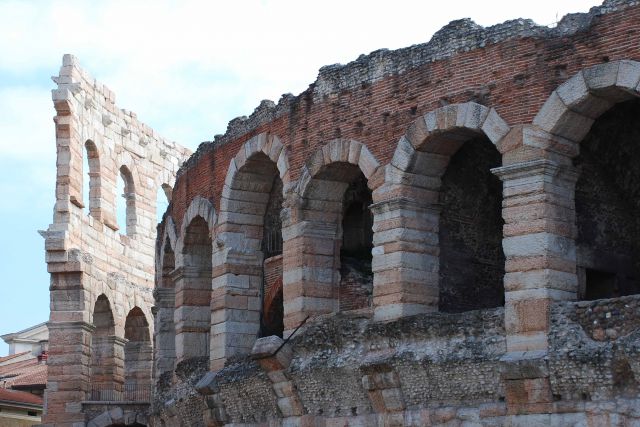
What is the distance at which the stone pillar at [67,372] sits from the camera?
90.1 feet

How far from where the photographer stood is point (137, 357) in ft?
100

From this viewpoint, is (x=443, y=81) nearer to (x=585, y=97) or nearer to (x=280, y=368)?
(x=585, y=97)

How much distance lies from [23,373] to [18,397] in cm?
410

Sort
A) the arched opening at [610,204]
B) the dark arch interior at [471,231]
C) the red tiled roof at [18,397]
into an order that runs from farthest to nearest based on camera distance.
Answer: the red tiled roof at [18,397] < the dark arch interior at [471,231] < the arched opening at [610,204]

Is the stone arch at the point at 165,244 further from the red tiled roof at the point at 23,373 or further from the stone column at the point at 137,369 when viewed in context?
the red tiled roof at the point at 23,373

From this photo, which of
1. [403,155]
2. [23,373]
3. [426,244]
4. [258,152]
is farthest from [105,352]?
[403,155]

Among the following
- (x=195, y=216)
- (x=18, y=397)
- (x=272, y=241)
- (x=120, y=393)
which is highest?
(x=195, y=216)

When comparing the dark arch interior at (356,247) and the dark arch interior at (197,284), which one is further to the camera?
the dark arch interior at (197,284)

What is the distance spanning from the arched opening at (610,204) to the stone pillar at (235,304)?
5.65 m

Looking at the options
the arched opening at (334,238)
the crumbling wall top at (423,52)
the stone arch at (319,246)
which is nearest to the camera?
the crumbling wall top at (423,52)

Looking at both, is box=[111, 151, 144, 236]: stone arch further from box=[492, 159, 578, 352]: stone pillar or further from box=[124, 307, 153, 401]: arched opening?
box=[492, 159, 578, 352]: stone pillar

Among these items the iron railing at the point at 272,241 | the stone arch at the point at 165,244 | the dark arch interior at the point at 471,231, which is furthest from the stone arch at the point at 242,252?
the dark arch interior at the point at 471,231

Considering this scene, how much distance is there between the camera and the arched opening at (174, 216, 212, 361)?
21781mm

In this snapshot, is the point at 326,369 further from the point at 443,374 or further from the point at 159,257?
the point at 159,257
